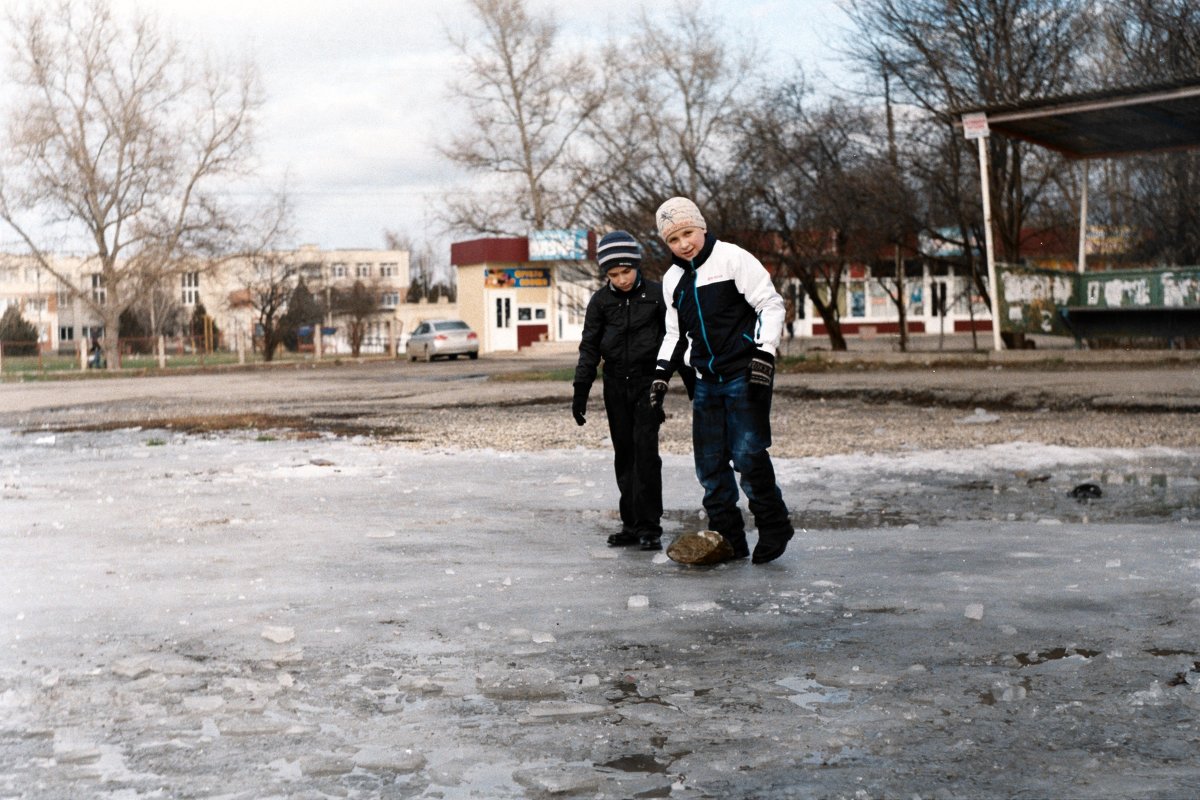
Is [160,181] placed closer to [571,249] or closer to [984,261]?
[571,249]

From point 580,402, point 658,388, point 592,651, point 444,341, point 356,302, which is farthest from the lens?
point 356,302

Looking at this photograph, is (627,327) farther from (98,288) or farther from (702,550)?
(98,288)

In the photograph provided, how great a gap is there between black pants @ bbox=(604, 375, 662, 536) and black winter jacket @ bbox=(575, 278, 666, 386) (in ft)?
0.26

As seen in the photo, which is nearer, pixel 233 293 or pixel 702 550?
pixel 702 550

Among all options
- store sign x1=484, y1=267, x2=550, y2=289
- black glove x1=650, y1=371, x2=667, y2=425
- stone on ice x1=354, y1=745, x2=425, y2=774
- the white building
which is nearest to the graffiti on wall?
black glove x1=650, y1=371, x2=667, y2=425

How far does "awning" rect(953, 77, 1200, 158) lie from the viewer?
20.1 metres

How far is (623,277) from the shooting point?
25.2ft

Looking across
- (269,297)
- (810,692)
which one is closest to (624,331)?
(810,692)

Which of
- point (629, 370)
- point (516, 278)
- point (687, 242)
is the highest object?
point (516, 278)

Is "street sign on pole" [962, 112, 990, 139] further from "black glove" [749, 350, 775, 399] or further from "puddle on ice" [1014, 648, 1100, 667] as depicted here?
"puddle on ice" [1014, 648, 1100, 667]

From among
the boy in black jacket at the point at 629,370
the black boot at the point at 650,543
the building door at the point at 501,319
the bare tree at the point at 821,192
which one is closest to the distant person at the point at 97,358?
the building door at the point at 501,319

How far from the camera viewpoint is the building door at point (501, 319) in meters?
67.5

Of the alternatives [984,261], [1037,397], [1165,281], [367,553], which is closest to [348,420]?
[1037,397]

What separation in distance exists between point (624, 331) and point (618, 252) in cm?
42
